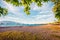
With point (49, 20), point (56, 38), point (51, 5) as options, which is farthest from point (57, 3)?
point (56, 38)

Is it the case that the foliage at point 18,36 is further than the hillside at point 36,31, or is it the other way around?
the hillside at point 36,31

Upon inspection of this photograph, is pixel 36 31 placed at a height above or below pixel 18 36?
above

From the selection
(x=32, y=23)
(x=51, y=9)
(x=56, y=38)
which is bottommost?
(x=56, y=38)

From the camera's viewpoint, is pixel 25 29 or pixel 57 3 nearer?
pixel 25 29

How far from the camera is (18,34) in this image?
4938 mm

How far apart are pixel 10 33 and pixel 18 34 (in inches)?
9.3

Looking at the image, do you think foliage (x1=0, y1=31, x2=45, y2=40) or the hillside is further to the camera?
the hillside

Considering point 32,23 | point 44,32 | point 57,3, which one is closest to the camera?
point 44,32

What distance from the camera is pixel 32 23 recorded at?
5777 millimetres

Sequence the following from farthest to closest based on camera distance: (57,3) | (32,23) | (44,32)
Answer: (57,3) < (32,23) < (44,32)

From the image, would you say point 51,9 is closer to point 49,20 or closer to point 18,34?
point 49,20

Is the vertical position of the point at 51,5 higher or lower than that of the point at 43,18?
higher

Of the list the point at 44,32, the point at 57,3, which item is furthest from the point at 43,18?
the point at 44,32

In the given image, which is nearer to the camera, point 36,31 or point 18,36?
point 18,36
